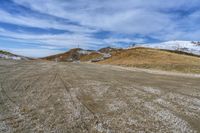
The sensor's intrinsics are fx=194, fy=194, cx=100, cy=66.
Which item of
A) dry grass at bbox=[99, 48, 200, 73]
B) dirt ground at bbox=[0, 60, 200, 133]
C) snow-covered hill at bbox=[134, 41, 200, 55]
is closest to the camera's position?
dirt ground at bbox=[0, 60, 200, 133]

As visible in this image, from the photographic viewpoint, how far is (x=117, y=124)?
12.9 ft

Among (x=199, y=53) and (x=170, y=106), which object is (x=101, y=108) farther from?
(x=199, y=53)

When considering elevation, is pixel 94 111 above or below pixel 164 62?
below

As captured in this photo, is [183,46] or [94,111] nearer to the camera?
[94,111]

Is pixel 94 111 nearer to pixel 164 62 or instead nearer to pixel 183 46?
pixel 164 62

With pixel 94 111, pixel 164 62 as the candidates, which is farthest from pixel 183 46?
pixel 94 111

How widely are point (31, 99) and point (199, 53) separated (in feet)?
135

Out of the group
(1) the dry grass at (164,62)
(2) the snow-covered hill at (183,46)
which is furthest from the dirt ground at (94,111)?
(2) the snow-covered hill at (183,46)

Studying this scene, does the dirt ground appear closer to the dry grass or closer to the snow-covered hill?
the dry grass

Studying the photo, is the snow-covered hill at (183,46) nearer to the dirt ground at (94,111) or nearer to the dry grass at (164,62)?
the dry grass at (164,62)

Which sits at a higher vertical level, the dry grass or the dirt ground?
the dry grass

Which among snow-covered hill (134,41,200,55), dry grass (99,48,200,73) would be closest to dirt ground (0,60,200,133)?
dry grass (99,48,200,73)

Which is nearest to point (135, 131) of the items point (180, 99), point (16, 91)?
point (180, 99)

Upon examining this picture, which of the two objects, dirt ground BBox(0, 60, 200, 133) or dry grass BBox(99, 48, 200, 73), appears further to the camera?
dry grass BBox(99, 48, 200, 73)
